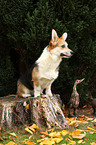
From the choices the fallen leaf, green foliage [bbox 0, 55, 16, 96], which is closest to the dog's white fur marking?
the fallen leaf

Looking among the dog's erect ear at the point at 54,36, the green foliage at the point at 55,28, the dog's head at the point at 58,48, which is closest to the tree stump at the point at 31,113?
the dog's head at the point at 58,48

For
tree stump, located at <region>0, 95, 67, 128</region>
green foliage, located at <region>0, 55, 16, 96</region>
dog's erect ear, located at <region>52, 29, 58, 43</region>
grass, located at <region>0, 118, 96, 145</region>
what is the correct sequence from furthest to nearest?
green foliage, located at <region>0, 55, 16, 96</region> → dog's erect ear, located at <region>52, 29, 58, 43</region> → tree stump, located at <region>0, 95, 67, 128</region> → grass, located at <region>0, 118, 96, 145</region>

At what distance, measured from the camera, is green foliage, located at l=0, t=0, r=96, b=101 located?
15.5ft

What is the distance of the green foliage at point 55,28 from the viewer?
4.71 meters

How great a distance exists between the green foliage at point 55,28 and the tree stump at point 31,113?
5.03 feet

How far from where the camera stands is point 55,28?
4773mm

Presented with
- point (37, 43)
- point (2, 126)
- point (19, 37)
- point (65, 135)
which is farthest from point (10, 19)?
point (65, 135)

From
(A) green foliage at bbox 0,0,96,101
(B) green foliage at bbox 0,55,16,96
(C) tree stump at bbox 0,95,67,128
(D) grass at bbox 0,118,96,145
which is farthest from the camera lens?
(B) green foliage at bbox 0,55,16,96

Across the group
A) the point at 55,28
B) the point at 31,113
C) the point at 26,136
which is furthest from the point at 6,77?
the point at 26,136

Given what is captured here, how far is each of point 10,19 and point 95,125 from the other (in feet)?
11.4

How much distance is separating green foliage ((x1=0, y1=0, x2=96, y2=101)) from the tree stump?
1.53 metres

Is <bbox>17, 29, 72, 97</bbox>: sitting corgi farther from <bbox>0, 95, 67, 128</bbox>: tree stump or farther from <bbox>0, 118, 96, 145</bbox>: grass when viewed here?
<bbox>0, 118, 96, 145</bbox>: grass

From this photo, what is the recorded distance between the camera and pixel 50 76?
411cm

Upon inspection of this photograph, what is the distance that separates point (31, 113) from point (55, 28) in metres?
2.25
